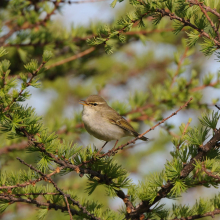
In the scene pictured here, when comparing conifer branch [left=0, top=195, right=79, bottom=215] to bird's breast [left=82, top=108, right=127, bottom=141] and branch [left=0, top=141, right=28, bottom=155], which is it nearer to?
branch [left=0, top=141, right=28, bottom=155]

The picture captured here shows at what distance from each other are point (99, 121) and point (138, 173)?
1844mm

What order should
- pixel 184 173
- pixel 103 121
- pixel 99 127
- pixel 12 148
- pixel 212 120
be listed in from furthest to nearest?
1. pixel 103 121
2. pixel 99 127
3. pixel 12 148
4. pixel 212 120
5. pixel 184 173

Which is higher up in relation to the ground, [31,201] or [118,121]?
[31,201]

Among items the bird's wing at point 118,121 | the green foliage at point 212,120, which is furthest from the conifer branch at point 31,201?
the bird's wing at point 118,121

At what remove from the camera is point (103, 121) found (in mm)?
4309

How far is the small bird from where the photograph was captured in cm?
398

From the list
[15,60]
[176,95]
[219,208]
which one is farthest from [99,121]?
[219,208]

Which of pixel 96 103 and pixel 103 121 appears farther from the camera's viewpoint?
pixel 96 103

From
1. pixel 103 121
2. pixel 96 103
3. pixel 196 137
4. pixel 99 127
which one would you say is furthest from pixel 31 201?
pixel 96 103

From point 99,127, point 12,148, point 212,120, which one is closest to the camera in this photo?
point 212,120

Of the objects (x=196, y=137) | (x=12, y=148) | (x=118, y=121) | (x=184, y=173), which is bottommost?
(x=118, y=121)

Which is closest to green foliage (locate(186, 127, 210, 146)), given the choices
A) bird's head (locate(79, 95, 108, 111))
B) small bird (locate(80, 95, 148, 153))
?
small bird (locate(80, 95, 148, 153))

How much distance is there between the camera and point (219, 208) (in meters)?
2.28

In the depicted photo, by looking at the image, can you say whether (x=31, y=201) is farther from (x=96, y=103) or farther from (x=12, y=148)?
(x=96, y=103)
